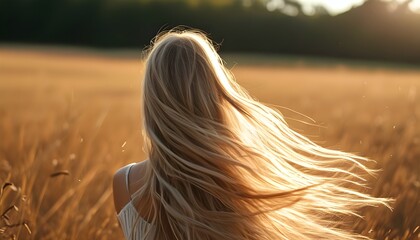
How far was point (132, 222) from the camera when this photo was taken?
4.90 ft

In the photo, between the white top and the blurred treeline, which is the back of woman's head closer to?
the white top

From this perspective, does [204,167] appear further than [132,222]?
No

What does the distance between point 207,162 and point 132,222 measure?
10.8 inches

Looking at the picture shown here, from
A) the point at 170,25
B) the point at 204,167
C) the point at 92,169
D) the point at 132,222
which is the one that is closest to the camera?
the point at 204,167

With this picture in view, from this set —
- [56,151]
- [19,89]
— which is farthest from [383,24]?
[56,151]

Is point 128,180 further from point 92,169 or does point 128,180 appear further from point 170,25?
point 170,25

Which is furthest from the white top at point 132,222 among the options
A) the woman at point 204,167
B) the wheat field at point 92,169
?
the wheat field at point 92,169

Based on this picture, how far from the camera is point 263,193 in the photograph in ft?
4.50

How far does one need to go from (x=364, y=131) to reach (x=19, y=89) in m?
5.48

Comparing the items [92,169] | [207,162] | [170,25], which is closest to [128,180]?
[207,162]

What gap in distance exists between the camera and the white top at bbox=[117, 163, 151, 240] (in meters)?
1.44

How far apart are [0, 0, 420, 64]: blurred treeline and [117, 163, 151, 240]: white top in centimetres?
2799

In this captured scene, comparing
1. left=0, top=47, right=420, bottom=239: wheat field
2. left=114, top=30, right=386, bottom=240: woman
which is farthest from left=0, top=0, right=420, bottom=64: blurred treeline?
left=114, top=30, right=386, bottom=240: woman

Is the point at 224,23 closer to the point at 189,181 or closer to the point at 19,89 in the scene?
the point at 19,89
